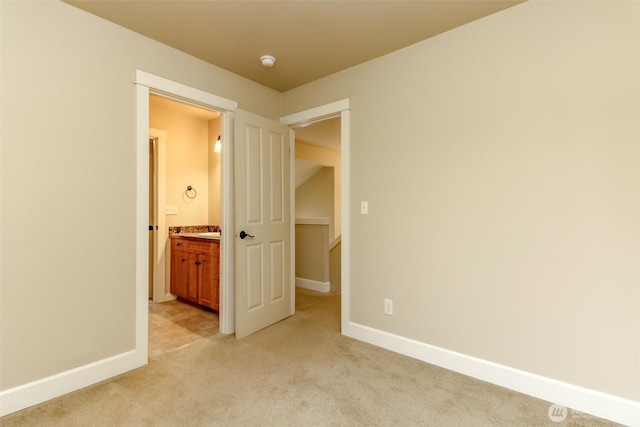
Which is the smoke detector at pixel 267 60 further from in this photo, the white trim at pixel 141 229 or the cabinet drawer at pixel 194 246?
the cabinet drawer at pixel 194 246

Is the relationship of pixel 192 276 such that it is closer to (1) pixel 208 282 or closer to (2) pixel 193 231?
(1) pixel 208 282

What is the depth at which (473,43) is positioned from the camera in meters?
2.05

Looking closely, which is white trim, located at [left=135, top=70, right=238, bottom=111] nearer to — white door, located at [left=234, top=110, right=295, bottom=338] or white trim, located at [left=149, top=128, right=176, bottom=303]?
white door, located at [left=234, top=110, right=295, bottom=338]

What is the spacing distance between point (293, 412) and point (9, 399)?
5.13ft

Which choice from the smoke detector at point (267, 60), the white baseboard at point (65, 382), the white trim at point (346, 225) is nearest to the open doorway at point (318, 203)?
the white trim at point (346, 225)

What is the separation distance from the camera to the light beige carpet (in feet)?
5.16

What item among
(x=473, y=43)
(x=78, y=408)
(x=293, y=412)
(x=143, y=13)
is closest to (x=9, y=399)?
(x=78, y=408)

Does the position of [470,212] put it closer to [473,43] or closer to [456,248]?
[456,248]

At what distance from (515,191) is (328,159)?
438cm

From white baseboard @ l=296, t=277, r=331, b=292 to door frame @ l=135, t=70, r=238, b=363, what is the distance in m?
1.73

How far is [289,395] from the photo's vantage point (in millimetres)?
1781

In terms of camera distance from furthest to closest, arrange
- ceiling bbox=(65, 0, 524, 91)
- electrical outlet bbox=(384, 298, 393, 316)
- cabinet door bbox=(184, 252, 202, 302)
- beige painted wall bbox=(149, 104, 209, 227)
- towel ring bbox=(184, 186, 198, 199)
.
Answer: towel ring bbox=(184, 186, 198, 199)
beige painted wall bbox=(149, 104, 209, 227)
cabinet door bbox=(184, 252, 202, 302)
electrical outlet bbox=(384, 298, 393, 316)
ceiling bbox=(65, 0, 524, 91)

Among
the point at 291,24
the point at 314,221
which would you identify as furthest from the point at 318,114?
the point at 314,221

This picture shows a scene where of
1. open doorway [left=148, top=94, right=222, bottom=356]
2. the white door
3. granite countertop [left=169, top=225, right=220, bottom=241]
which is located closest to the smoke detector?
the white door
